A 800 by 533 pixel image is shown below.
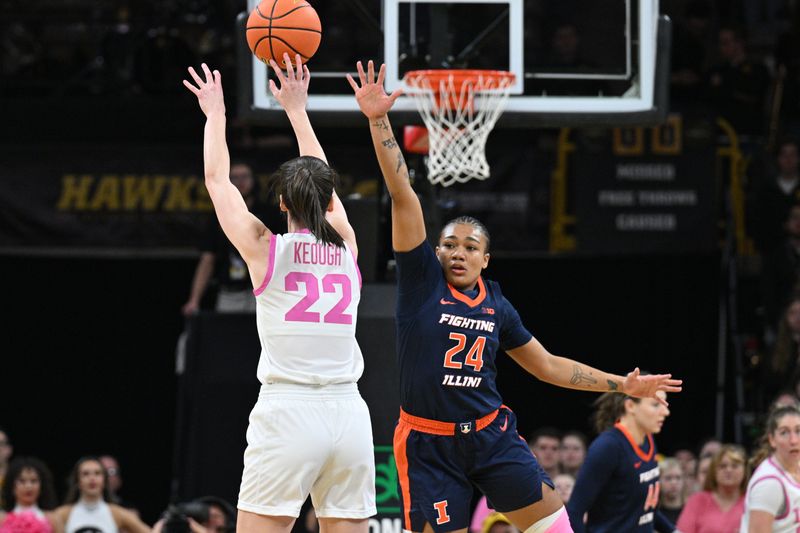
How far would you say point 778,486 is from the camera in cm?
727

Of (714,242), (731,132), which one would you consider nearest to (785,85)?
(731,132)

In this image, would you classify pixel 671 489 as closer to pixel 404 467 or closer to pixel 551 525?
pixel 551 525

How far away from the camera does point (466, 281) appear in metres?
6.38

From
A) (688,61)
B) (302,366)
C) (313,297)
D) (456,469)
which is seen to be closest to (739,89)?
(688,61)

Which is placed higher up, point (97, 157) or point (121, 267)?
point (97, 157)

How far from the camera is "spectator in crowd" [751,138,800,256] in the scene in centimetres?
1327

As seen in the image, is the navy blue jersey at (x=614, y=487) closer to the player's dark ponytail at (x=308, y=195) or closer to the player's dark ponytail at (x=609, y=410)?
the player's dark ponytail at (x=609, y=410)

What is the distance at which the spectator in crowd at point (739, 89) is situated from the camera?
14.6 metres

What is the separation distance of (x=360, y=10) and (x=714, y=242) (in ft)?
18.4

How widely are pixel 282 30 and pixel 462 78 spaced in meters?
2.17

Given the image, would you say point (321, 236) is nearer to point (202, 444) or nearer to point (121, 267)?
point (202, 444)

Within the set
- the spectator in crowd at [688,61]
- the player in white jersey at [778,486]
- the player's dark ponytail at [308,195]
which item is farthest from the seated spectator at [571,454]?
the player's dark ponytail at [308,195]

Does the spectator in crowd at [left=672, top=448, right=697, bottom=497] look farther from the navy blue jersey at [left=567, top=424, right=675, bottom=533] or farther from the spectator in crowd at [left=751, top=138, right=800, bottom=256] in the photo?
the navy blue jersey at [left=567, top=424, right=675, bottom=533]

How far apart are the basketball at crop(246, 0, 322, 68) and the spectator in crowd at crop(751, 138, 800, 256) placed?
7149mm
